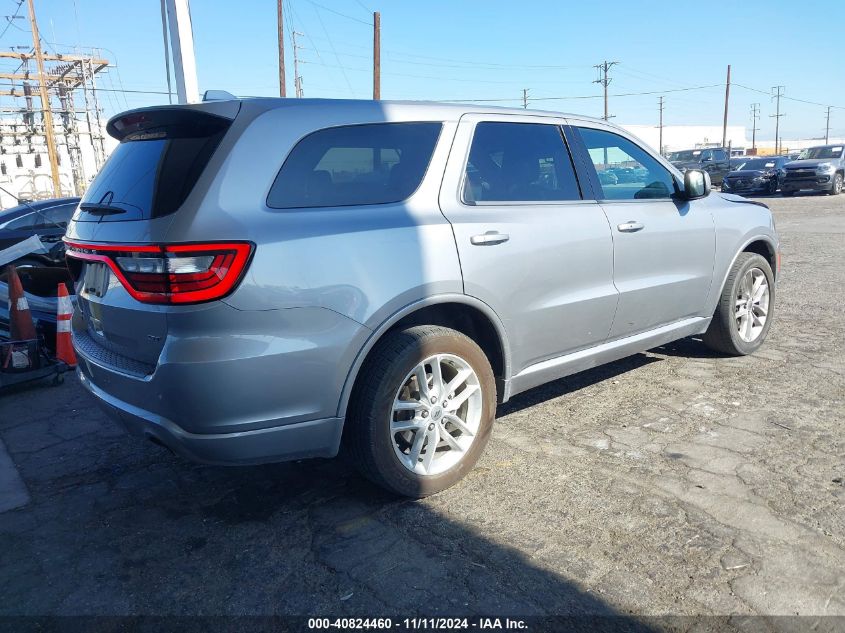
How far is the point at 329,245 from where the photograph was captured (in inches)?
107

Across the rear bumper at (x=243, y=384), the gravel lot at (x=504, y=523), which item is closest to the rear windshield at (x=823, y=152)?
the gravel lot at (x=504, y=523)

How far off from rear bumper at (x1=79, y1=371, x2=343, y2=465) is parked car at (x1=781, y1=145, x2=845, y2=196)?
26247mm

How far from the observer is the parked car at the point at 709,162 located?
30.2m

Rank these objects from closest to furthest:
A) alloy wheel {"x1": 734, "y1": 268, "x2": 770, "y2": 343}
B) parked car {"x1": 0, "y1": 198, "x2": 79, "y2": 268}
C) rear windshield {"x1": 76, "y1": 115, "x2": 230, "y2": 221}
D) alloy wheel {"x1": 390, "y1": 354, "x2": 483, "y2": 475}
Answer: rear windshield {"x1": 76, "y1": 115, "x2": 230, "y2": 221}, alloy wheel {"x1": 390, "y1": 354, "x2": 483, "y2": 475}, alloy wheel {"x1": 734, "y1": 268, "x2": 770, "y2": 343}, parked car {"x1": 0, "y1": 198, "x2": 79, "y2": 268}

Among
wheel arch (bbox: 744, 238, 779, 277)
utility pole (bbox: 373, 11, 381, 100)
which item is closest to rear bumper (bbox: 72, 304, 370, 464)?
wheel arch (bbox: 744, 238, 779, 277)

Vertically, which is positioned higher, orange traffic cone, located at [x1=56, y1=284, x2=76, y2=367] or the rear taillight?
the rear taillight

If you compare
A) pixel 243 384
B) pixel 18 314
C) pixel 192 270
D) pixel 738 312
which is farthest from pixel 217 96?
pixel 738 312

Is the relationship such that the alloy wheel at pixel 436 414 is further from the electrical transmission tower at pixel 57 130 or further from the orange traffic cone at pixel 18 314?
the electrical transmission tower at pixel 57 130

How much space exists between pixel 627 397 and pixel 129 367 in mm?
3116

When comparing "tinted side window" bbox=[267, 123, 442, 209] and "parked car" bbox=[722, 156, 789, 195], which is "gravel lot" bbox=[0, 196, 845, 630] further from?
"parked car" bbox=[722, 156, 789, 195]

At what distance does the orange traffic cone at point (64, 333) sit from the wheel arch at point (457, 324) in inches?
164

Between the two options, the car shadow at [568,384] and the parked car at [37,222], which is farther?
the parked car at [37,222]

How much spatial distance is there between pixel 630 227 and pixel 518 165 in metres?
0.87

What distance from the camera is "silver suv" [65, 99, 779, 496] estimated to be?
2.56 m
